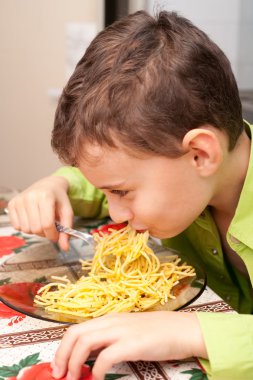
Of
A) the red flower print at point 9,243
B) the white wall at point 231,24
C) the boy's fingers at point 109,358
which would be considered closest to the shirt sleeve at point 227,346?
the boy's fingers at point 109,358

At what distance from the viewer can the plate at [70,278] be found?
3.05 feet

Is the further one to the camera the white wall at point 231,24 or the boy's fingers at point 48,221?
the white wall at point 231,24

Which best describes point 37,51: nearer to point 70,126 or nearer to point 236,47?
point 236,47

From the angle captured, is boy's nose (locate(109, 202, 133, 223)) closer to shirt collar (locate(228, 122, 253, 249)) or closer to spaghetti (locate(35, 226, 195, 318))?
spaghetti (locate(35, 226, 195, 318))

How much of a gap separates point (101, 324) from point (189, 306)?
0.69 ft

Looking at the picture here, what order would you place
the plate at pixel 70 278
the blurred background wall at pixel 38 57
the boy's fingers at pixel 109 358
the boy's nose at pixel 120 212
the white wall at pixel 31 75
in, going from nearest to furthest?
the boy's fingers at pixel 109 358 → the plate at pixel 70 278 → the boy's nose at pixel 120 212 → the blurred background wall at pixel 38 57 → the white wall at pixel 31 75

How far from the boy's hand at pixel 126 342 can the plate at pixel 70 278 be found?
0.35 ft

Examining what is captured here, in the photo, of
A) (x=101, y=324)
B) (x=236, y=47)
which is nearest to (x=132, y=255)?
(x=101, y=324)

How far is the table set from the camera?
2.57 feet

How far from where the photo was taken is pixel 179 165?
39.6 inches

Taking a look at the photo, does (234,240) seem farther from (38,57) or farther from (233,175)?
(38,57)

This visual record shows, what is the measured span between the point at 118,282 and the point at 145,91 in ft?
1.11

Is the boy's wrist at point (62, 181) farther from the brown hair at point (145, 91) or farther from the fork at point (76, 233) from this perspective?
the brown hair at point (145, 91)

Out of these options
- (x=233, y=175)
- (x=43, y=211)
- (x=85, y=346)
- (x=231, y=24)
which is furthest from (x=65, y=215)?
(x=231, y=24)
